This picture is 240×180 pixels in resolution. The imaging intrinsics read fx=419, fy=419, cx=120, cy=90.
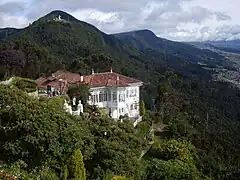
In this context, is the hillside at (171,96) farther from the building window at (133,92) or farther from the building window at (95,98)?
the building window at (95,98)

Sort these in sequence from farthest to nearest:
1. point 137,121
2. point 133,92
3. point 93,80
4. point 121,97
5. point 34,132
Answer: point 133,92, point 93,80, point 121,97, point 137,121, point 34,132

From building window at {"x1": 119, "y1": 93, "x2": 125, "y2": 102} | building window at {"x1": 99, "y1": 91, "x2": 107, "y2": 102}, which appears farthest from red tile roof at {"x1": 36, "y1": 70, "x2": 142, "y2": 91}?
building window at {"x1": 119, "y1": 93, "x2": 125, "y2": 102}

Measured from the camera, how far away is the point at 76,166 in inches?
939

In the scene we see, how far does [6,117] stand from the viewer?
25062mm

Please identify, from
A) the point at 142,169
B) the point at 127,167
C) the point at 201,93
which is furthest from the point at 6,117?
the point at 201,93

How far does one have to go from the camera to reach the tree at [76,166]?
23844 millimetres

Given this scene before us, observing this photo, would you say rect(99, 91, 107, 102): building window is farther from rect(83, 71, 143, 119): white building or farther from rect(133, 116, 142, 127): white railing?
rect(133, 116, 142, 127): white railing

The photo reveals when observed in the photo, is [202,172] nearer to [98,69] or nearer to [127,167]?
[127,167]

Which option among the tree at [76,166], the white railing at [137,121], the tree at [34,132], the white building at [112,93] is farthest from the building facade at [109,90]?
the tree at [76,166]

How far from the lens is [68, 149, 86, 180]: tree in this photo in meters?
23.8

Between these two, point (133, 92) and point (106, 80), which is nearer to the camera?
point (106, 80)

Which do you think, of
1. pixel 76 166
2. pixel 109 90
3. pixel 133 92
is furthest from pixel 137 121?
pixel 76 166

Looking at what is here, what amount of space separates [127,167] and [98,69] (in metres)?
31.4

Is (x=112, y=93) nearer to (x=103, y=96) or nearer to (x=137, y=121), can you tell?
(x=103, y=96)
